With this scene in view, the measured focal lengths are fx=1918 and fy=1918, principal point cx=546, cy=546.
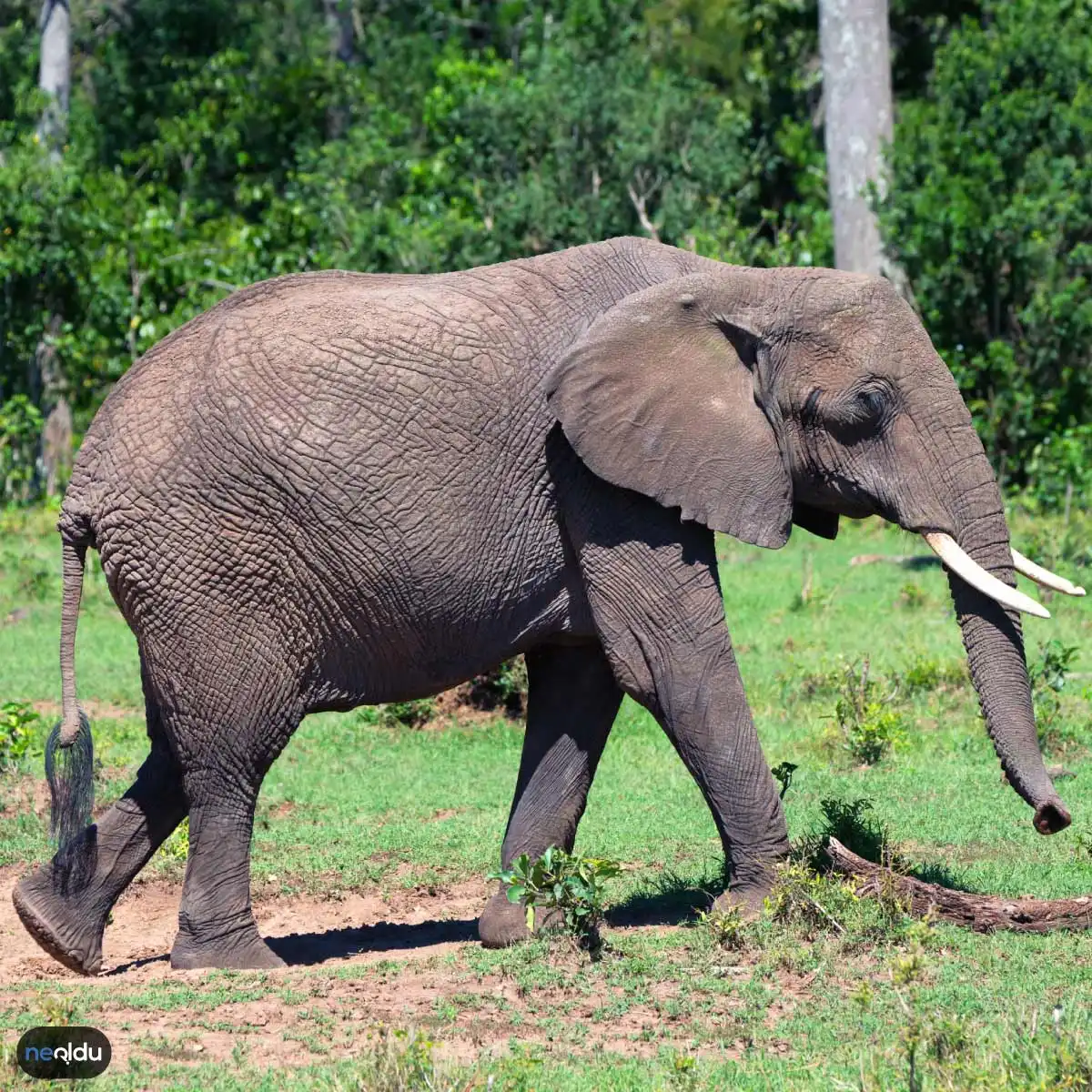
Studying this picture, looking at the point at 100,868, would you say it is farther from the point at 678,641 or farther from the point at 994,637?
the point at 994,637

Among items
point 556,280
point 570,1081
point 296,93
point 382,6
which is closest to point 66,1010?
point 570,1081

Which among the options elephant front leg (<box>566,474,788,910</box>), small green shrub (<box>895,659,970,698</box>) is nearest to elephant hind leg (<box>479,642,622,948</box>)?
elephant front leg (<box>566,474,788,910</box>)

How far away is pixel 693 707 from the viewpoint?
6629 millimetres

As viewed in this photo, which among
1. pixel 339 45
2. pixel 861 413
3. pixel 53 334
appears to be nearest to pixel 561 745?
pixel 861 413

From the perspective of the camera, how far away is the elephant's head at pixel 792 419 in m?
6.45

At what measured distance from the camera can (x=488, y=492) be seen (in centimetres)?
661

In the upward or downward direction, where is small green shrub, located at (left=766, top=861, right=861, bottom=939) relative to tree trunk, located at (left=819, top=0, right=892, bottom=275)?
downward

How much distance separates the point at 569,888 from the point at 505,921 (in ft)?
2.06

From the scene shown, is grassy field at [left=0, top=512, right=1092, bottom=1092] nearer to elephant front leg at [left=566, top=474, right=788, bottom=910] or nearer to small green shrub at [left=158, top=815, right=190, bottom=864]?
small green shrub at [left=158, top=815, right=190, bottom=864]

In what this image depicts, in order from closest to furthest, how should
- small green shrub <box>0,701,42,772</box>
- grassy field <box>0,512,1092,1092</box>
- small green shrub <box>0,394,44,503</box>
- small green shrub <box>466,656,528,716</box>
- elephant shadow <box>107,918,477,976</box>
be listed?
grassy field <box>0,512,1092,1092</box> → elephant shadow <box>107,918,477,976</box> → small green shrub <box>0,701,42,772</box> → small green shrub <box>466,656,528,716</box> → small green shrub <box>0,394,44,503</box>

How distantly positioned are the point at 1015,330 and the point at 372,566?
11.7m

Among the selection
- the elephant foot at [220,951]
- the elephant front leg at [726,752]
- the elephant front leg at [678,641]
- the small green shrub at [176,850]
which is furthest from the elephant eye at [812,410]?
the small green shrub at [176,850]

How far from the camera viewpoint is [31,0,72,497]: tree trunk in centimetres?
2005

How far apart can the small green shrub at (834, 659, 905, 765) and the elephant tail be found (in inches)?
160
